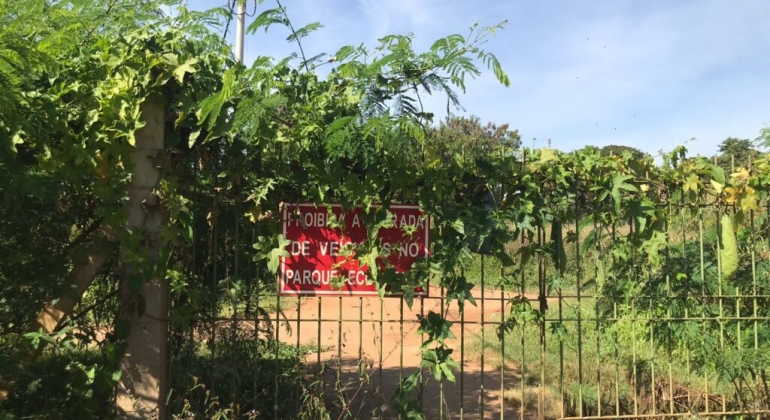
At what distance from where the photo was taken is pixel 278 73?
3.09m

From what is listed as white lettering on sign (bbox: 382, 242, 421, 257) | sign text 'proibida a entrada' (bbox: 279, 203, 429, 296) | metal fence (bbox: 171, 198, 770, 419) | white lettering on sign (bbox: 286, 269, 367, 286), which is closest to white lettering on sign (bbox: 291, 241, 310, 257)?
sign text 'proibida a entrada' (bbox: 279, 203, 429, 296)

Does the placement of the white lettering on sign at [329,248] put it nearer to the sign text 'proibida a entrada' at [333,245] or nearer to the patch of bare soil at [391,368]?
the sign text 'proibida a entrada' at [333,245]

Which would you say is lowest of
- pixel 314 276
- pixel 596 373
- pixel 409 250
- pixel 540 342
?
pixel 596 373

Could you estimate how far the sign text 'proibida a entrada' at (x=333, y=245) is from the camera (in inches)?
136

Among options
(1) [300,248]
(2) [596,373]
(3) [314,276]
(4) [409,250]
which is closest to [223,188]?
(1) [300,248]

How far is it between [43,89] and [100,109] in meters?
0.31

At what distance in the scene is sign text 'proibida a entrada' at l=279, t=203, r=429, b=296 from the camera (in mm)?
3445

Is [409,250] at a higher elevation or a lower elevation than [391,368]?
higher

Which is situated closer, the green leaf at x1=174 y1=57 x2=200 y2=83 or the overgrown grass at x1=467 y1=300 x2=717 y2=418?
the green leaf at x1=174 y1=57 x2=200 y2=83

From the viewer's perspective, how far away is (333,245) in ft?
11.4

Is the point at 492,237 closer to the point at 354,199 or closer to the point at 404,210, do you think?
the point at 404,210

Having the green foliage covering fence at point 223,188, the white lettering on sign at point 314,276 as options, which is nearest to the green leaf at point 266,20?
the green foliage covering fence at point 223,188

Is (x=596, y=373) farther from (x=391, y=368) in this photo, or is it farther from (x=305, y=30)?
(x=305, y=30)

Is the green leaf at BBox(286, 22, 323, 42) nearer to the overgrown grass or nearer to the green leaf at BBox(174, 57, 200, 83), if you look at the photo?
the green leaf at BBox(174, 57, 200, 83)
